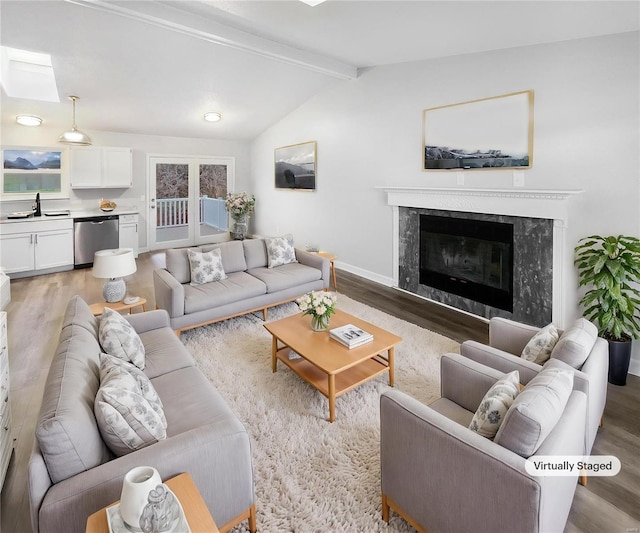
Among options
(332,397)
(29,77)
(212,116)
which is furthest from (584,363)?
(29,77)

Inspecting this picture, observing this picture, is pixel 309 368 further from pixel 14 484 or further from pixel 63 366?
pixel 14 484

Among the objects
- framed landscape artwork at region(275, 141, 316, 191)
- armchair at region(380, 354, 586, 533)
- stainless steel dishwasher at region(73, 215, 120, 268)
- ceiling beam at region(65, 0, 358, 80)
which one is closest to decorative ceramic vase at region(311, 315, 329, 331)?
armchair at region(380, 354, 586, 533)

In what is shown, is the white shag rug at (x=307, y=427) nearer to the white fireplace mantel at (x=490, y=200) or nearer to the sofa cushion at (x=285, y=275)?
the sofa cushion at (x=285, y=275)

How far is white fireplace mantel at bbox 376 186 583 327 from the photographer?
3.41 meters

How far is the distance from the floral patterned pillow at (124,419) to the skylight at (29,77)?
16.6 feet

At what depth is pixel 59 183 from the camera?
6445 millimetres

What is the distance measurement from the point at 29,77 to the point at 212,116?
2.56 m

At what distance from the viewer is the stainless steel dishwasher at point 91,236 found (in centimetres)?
620

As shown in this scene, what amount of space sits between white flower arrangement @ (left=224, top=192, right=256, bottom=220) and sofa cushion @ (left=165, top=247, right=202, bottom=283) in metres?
3.92

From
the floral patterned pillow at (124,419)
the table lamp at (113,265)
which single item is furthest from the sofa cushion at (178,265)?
the floral patterned pillow at (124,419)

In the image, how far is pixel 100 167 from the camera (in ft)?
21.7

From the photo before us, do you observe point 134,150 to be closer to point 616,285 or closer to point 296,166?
point 296,166

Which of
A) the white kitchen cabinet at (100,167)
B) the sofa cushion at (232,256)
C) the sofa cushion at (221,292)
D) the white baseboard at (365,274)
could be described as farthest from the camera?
the white kitchen cabinet at (100,167)

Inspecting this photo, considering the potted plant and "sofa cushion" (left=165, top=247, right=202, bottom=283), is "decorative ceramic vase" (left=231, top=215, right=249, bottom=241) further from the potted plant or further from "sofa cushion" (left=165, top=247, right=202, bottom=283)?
the potted plant
